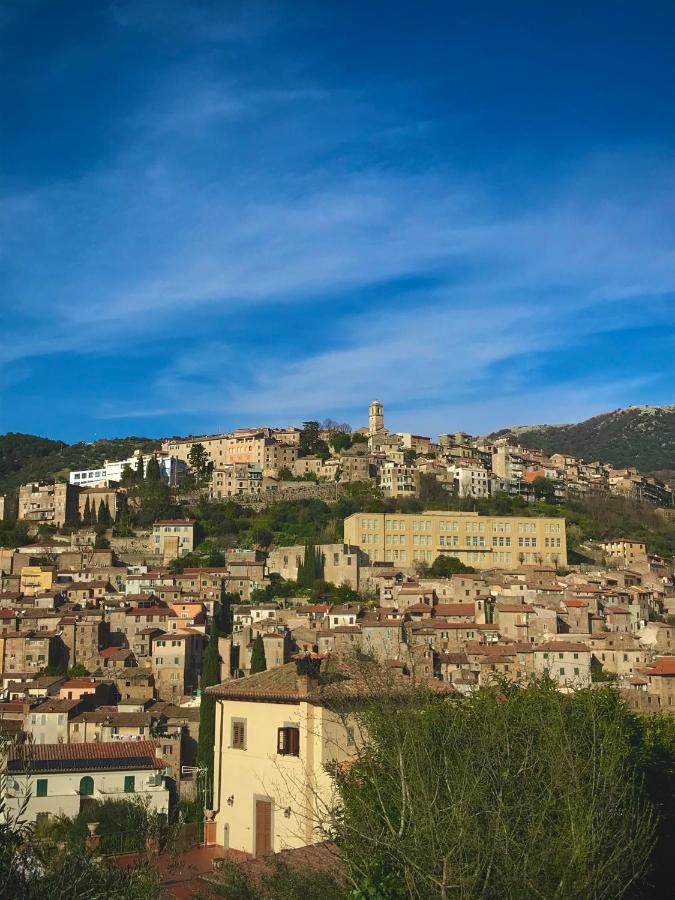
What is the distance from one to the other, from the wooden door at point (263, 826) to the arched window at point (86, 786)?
623 inches

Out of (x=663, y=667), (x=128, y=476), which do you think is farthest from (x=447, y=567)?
(x=128, y=476)

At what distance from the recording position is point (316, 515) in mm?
83125

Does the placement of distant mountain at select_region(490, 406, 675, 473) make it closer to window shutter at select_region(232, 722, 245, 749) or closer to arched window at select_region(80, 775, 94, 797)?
arched window at select_region(80, 775, 94, 797)

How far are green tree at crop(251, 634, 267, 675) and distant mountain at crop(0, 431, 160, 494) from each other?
81.6 meters

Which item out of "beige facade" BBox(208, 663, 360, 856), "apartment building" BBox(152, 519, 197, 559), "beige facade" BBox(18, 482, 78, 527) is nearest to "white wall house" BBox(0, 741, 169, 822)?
"beige facade" BBox(208, 663, 360, 856)

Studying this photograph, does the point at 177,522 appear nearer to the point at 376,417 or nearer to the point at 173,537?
the point at 173,537

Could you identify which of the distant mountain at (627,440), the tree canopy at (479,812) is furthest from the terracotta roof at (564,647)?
the distant mountain at (627,440)

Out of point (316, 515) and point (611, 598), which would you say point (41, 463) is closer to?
point (316, 515)

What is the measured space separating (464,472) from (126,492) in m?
29.9

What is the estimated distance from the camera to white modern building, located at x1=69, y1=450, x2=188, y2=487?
102919mm

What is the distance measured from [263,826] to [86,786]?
16.1 m

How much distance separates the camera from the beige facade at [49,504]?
89.1 meters

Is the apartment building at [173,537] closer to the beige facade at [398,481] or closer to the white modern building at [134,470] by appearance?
the beige facade at [398,481]

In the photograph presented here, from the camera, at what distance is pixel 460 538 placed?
75125 millimetres
